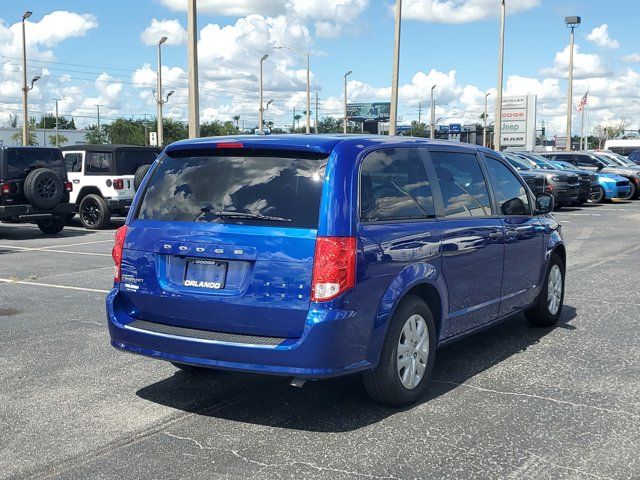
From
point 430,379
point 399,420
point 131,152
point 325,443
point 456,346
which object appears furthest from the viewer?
point 131,152

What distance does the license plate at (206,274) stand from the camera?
4.50 meters

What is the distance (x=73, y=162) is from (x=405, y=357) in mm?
15748

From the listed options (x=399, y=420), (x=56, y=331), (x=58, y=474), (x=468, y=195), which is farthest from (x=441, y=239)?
(x=56, y=331)

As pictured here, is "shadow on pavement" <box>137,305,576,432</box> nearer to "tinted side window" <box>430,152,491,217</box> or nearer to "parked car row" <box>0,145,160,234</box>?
"tinted side window" <box>430,152,491,217</box>

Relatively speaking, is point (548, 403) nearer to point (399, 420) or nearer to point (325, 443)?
point (399, 420)

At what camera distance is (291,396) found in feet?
16.8

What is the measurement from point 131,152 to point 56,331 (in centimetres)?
1202

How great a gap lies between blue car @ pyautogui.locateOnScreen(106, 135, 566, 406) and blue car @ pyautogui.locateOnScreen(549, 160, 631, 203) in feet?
77.0

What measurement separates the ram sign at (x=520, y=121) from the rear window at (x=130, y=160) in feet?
143

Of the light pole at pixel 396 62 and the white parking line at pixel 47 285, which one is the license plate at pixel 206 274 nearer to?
the white parking line at pixel 47 285

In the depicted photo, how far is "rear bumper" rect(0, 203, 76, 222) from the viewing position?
15984 millimetres

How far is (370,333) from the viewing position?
177 inches

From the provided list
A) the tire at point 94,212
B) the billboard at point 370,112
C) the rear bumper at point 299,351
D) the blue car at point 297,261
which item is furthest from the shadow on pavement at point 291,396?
the billboard at point 370,112

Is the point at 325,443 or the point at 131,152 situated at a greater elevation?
the point at 131,152
